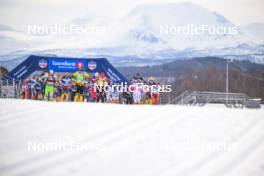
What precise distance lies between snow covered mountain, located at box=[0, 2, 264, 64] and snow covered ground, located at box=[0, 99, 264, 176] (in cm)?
262

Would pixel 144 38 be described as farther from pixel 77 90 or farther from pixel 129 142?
pixel 129 142

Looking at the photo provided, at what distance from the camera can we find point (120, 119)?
192 inches

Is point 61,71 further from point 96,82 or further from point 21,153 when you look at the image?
point 21,153

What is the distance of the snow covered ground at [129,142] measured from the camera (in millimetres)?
3824

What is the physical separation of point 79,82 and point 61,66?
0.71 metres

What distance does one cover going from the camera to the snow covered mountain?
26.5 feet

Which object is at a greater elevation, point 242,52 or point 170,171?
point 242,52

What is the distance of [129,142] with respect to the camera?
4246 mm

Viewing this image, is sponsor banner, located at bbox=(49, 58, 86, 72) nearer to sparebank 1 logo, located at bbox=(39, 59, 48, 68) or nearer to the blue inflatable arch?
the blue inflatable arch

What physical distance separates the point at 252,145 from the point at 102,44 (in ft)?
20.9

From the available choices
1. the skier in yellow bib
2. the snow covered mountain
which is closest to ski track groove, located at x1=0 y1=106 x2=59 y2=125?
the snow covered mountain

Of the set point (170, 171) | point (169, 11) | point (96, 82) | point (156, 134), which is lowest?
point (170, 171)

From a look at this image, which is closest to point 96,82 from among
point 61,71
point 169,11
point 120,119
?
point 61,71

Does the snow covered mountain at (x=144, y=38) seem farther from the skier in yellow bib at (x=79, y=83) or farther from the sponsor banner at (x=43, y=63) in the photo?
the skier in yellow bib at (x=79, y=83)
